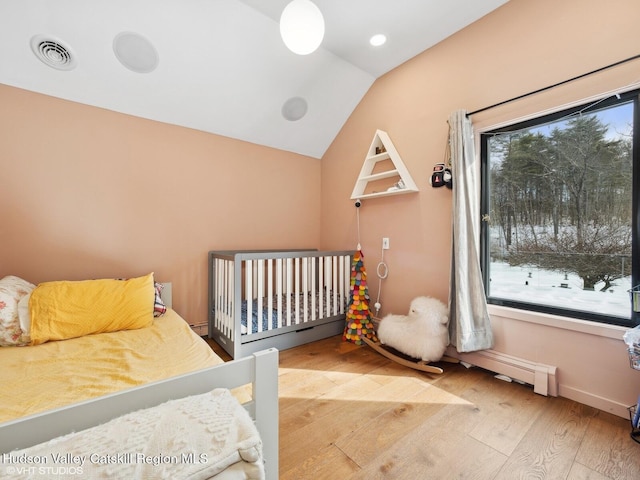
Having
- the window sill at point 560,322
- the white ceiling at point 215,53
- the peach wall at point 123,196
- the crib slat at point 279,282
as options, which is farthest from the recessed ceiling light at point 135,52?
the window sill at point 560,322

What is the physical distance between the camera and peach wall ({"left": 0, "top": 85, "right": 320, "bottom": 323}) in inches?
76.9

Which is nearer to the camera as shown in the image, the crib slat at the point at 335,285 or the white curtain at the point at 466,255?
the white curtain at the point at 466,255

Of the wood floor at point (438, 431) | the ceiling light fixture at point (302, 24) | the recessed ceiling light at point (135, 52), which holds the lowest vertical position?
the wood floor at point (438, 431)

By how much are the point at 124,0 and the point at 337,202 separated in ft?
7.84

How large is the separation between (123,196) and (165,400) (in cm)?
215

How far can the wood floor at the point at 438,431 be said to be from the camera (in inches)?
47.0

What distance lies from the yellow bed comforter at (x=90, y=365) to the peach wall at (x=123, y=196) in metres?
0.85

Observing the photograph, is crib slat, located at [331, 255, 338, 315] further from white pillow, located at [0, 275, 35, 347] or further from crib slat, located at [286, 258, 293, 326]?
white pillow, located at [0, 275, 35, 347]

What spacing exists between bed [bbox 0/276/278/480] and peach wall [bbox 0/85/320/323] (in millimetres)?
1190

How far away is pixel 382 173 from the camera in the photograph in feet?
8.68

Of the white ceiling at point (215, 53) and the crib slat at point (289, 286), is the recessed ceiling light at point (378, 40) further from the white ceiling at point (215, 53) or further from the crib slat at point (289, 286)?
the crib slat at point (289, 286)

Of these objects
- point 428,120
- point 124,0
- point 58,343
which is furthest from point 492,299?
point 124,0

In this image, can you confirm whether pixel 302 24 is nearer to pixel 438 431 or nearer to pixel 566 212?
pixel 566 212

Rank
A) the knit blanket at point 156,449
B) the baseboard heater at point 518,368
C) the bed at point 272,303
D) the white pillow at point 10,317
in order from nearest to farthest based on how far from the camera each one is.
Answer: the knit blanket at point 156,449 → the white pillow at point 10,317 → the baseboard heater at point 518,368 → the bed at point 272,303
